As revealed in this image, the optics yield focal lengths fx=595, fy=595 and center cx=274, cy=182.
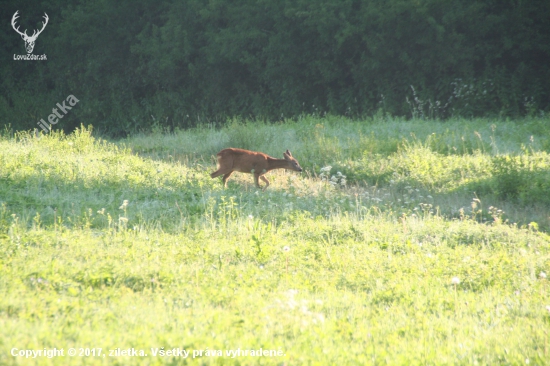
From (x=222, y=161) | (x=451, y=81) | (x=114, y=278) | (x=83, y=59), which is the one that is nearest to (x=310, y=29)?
(x=451, y=81)

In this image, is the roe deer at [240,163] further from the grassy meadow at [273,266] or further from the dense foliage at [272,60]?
the dense foliage at [272,60]

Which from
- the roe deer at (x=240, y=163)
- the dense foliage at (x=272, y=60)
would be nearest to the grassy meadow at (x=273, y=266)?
the roe deer at (x=240, y=163)

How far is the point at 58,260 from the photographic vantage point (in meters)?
5.55

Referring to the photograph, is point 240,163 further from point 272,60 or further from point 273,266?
point 272,60

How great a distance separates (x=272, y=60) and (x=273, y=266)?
1950 centimetres

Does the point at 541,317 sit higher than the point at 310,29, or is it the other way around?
the point at 310,29

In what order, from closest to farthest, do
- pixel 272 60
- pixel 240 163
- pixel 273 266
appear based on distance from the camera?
pixel 273 266 → pixel 240 163 → pixel 272 60

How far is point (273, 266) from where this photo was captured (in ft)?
19.8

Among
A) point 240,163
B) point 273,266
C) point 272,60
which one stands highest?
point 272,60

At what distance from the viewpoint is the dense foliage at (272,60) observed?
21.2 metres

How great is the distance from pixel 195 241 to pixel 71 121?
23.5m

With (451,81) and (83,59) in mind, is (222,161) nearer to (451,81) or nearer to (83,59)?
(451,81)

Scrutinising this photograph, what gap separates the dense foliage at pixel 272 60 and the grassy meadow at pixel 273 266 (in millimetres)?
10615

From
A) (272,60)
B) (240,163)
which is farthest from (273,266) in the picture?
(272,60)
